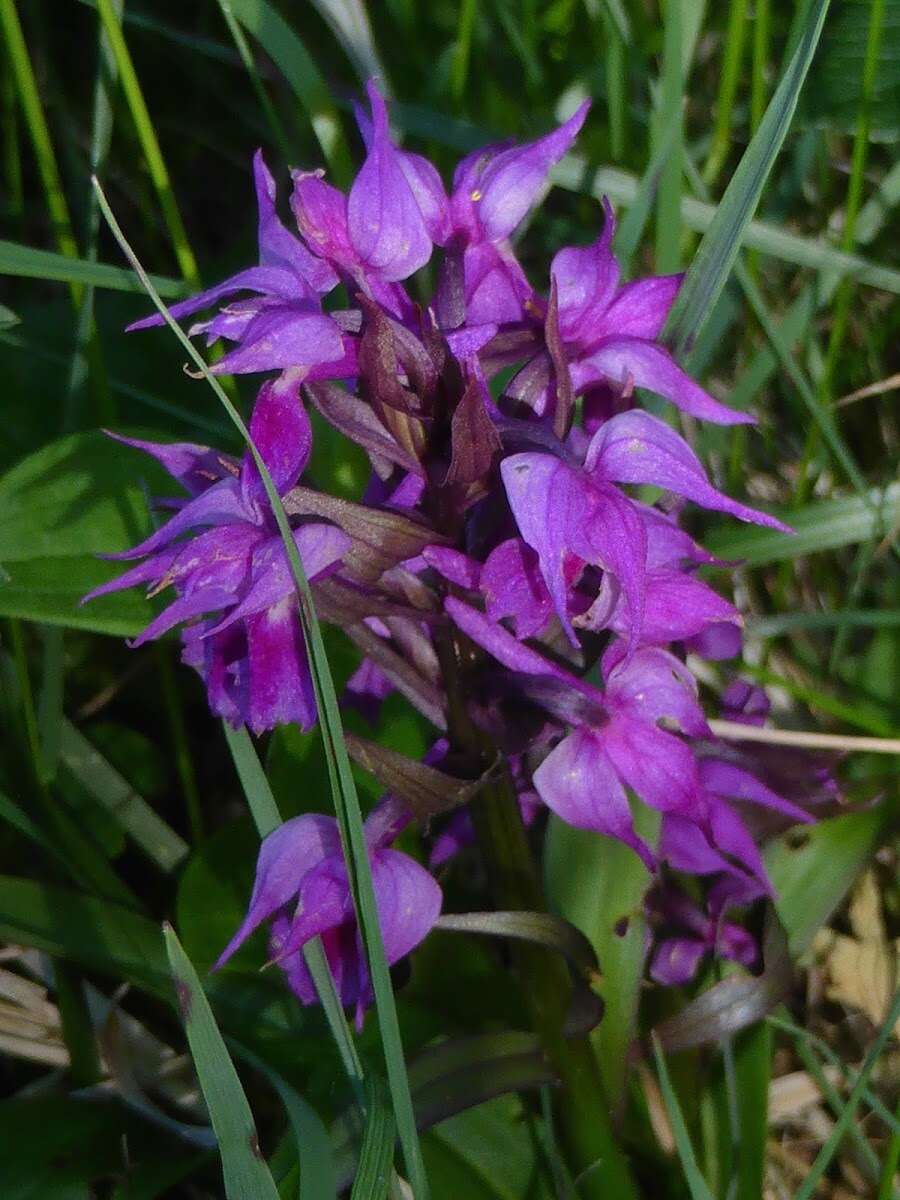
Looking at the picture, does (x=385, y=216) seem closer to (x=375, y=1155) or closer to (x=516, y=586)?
(x=516, y=586)

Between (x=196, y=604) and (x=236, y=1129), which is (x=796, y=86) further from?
(x=236, y=1129)

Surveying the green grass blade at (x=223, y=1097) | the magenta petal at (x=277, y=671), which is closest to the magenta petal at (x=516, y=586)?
the magenta petal at (x=277, y=671)

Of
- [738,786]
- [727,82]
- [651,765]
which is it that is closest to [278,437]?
[651,765]

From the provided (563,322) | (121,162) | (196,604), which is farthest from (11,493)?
(121,162)

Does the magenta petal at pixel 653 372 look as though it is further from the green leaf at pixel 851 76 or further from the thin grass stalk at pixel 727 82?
the green leaf at pixel 851 76

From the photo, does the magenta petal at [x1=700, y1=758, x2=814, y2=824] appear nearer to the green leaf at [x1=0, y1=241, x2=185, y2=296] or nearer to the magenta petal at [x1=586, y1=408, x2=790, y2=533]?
the magenta petal at [x1=586, y1=408, x2=790, y2=533]

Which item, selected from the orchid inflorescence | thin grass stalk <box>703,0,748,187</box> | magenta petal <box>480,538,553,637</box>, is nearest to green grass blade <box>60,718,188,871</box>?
the orchid inflorescence
